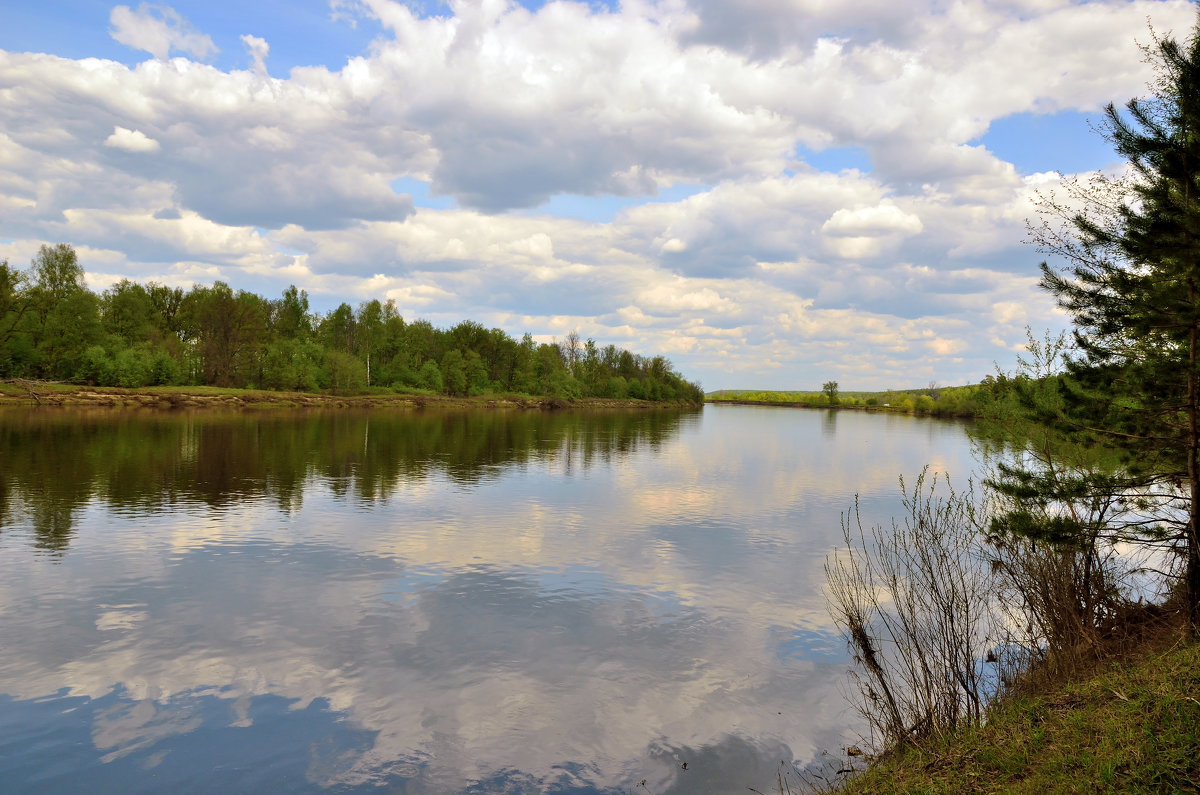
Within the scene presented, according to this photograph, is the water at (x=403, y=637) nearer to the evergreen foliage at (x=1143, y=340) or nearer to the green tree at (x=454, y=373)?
the evergreen foliage at (x=1143, y=340)

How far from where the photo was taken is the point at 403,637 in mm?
14102

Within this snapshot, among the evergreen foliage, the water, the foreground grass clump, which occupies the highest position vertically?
the evergreen foliage

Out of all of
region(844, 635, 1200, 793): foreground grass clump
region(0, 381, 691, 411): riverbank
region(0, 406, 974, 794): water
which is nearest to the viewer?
region(844, 635, 1200, 793): foreground grass clump

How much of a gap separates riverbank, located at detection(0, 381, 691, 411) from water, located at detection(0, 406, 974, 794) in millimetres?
38280

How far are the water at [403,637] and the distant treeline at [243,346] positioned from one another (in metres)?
42.0

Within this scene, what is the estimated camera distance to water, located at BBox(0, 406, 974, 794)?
31.9ft

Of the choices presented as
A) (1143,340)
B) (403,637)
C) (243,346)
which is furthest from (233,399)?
(1143,340)

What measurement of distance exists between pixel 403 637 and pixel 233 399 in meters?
92.9

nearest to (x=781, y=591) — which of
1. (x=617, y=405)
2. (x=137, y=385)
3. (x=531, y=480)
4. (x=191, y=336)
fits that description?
(x=531, y=480)

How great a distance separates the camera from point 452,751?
993 centimetres

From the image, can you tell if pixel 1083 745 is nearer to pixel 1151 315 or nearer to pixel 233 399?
pixel 1151 315

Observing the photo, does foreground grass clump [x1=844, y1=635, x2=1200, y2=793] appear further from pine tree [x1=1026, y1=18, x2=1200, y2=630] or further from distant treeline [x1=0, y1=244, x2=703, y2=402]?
distant treeline [x1=0, y1=244, x2=703, y2=402]

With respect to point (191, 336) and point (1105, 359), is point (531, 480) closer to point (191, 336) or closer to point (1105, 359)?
point (1105, 359)

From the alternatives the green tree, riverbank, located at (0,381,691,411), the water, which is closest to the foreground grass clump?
the water
